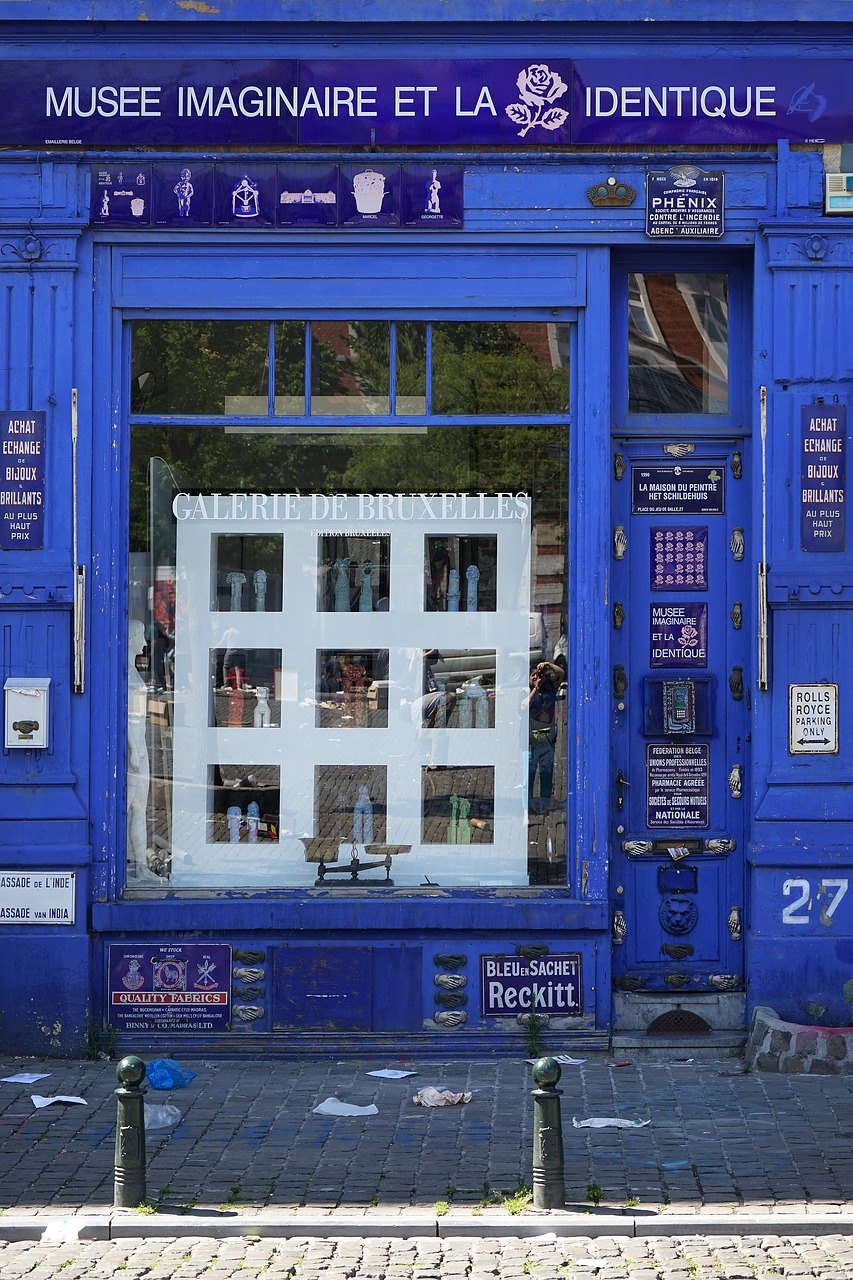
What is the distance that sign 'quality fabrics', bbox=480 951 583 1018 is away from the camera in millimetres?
8539

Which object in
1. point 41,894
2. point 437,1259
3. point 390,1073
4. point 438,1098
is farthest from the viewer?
point 41,894

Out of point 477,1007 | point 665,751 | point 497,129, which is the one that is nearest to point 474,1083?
point 477,1007

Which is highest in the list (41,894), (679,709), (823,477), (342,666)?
(823,477)

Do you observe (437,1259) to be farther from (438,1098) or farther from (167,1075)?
(167,1075)

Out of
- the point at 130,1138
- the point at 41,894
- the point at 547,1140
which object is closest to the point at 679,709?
the point at 547,1140

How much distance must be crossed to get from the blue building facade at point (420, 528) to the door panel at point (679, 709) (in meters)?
0.02

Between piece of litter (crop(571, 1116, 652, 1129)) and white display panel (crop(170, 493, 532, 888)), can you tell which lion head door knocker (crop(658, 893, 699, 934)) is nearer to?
white display panel (crop(170, 493, 532, 888))

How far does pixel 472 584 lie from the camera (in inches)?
351

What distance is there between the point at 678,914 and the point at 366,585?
259cm

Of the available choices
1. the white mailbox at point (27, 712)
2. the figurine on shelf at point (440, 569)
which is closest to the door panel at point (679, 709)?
the figurine on shelf at point (440, 569)

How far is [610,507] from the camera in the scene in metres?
8.70

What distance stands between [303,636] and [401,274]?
212 cm

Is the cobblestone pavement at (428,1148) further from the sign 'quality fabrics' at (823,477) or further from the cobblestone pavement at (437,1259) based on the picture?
the sign 'quality fabrics' at (823,477)

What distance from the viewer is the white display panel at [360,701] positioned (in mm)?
8875
